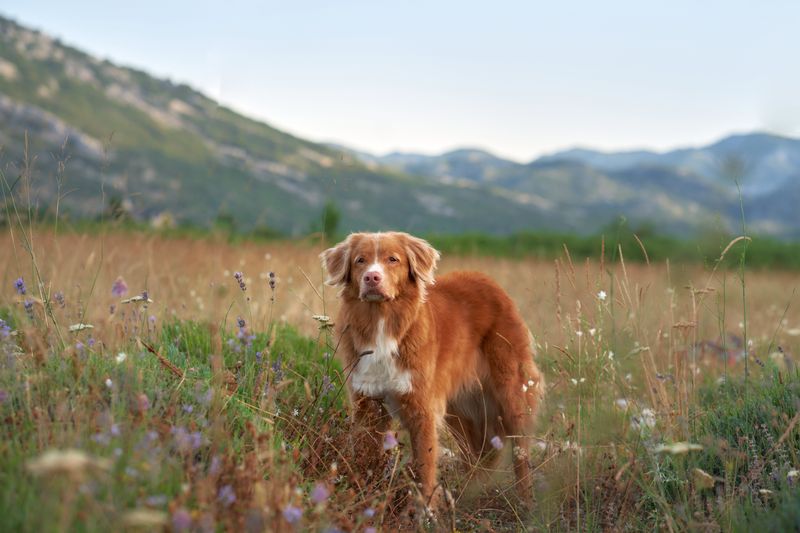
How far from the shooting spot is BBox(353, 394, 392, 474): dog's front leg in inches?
161

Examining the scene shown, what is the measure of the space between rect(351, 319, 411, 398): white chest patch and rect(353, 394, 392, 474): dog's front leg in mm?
87

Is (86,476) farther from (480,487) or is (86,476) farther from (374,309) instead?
(480,487)

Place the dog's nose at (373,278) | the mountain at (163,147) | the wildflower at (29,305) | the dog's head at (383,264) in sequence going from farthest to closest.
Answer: the mountain at (163,147), the dog's head at (383,264), the dog's nose at (373,278), the wildflower at (29,305)

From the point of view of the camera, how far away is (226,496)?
2.54m

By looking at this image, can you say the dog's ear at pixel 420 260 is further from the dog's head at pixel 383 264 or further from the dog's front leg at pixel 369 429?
the dog's front leg at pixel 369 429

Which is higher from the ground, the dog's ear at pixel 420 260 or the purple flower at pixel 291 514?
the dog's ear at pixel 420 260

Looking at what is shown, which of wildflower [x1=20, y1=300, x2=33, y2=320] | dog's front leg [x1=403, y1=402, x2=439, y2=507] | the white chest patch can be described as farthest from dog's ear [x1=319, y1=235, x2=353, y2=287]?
wildflower [x1=20, y1=300, x2=33, y2=320]

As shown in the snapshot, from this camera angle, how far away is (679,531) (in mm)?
3535

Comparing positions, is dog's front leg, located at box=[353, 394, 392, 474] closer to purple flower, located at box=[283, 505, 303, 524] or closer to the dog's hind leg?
the dog's hind leg

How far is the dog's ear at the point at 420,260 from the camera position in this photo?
4387 mm

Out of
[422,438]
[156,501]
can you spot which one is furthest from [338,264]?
[156,501]

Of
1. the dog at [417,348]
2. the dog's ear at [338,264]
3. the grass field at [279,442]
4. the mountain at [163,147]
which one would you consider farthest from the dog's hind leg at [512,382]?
the mountain at [163,147]

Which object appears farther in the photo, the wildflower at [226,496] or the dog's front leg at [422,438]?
the dog's front leg at [422,438]

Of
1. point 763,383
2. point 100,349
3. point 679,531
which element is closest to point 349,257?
point 100,349
